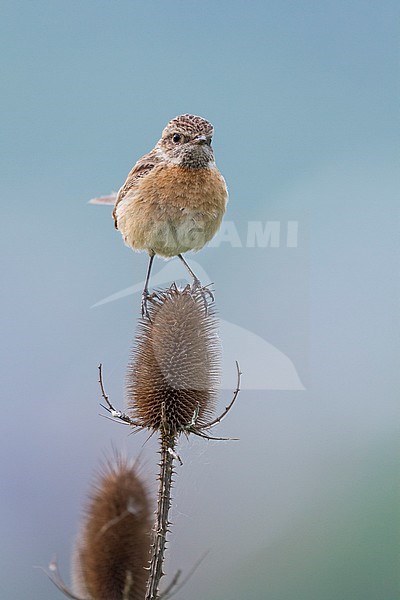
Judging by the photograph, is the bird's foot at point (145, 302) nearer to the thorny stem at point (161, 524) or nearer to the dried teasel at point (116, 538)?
the thorny stem at point (161, 524)

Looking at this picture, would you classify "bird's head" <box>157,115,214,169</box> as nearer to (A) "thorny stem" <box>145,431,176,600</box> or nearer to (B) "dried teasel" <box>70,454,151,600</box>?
(A) "thorny stem" <box>145,431,176,600</box>

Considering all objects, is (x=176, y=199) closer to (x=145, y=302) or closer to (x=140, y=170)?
(x=140, y=170)

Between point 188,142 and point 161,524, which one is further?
point 188,142

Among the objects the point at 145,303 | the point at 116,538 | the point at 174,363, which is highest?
the point at 145,303

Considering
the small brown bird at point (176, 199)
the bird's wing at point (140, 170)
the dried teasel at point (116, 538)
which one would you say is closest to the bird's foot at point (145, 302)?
the small brown bird at point (176, 199)

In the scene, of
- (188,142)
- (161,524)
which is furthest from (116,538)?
(188,142)
